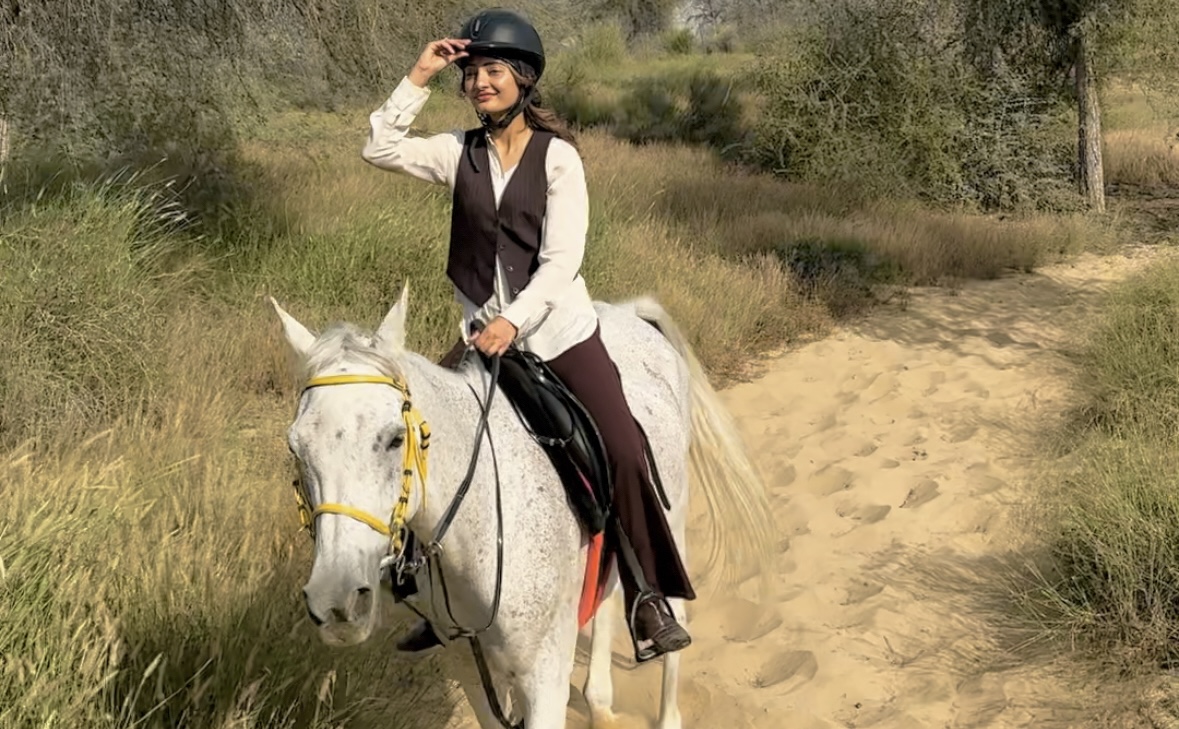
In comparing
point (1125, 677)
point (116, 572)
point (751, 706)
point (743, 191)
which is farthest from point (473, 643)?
point (743, 191)

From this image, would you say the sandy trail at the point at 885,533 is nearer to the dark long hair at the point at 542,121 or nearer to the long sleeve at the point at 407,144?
the long sleeve at the point at 407,144

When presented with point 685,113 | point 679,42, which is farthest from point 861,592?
point 679,42

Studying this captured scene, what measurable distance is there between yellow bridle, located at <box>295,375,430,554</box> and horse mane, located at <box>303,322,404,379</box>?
0.03m

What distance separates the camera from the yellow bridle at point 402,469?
175 cm

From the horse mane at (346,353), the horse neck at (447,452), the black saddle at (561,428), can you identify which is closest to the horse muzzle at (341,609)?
the horse neck at (447,452)

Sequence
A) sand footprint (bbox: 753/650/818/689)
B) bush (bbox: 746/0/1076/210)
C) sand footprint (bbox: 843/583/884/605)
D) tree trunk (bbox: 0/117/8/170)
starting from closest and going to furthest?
sand footprint (bbox: 753/650/818/689), sand footprint (bbox: 843/583/884/605), tree trunk (bbox: 0/117/8/170), bush (bbox: 746/0/1076/210)

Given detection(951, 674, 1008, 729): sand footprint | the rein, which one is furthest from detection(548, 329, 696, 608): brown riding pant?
detection(951, 674, 1008, 729): sand footprint

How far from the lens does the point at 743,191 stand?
40.0 feet

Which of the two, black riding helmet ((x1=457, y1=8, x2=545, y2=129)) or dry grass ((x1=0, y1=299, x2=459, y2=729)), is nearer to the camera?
dry grass ((x1=0, y1=299, x2=459, y2=729))

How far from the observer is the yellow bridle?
1.75 metres

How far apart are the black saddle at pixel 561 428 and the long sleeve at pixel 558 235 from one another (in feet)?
0.45

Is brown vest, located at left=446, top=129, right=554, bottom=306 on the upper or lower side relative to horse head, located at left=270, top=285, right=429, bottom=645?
upper

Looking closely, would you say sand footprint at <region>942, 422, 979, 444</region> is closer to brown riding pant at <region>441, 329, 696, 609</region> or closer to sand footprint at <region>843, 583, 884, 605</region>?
sand footprint at <region>843, 583, 884, 605</region>

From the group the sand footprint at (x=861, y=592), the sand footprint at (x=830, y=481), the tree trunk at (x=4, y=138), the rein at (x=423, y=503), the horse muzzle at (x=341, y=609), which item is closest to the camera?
the horse muzzle at (x=341, y=609)
